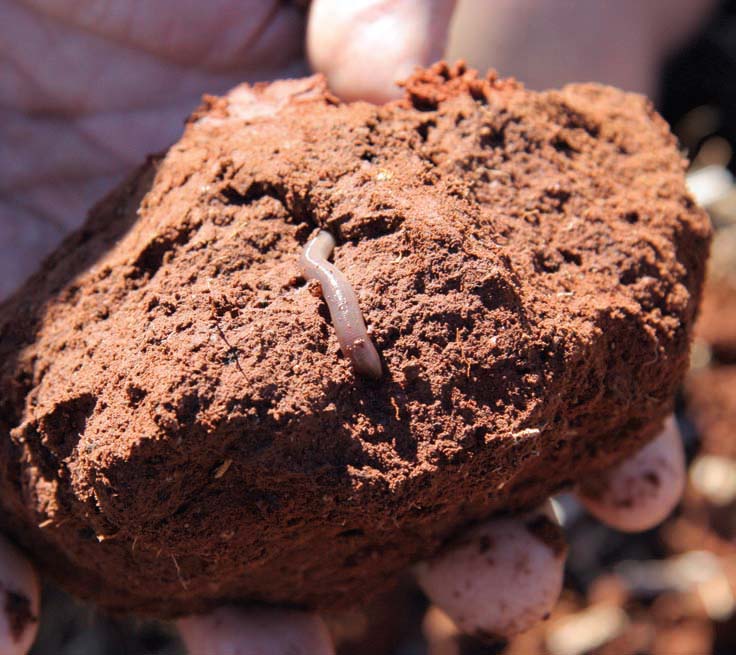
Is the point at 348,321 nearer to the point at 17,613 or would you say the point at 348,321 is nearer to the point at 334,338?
the point at 334,338

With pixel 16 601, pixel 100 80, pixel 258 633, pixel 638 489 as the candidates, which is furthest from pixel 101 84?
pixel 638 489

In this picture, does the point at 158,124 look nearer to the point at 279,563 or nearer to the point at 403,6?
the point at 403,6

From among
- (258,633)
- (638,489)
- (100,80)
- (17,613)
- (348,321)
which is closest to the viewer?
(348,321)

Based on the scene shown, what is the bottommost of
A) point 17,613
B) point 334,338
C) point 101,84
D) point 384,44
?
point 17,613

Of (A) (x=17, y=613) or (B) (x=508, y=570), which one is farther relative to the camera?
(B) (x=508, y=570)

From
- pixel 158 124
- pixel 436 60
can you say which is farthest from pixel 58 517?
pixel 158 124

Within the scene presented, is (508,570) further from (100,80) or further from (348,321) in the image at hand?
(100,80)

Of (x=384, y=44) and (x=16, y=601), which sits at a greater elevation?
(x=384, y=44)

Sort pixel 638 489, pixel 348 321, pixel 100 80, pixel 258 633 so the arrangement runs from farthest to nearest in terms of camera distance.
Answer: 1. pixel 100 80
2. pixel 638 489
3. pixel 258 633
4. pixel 348 321
